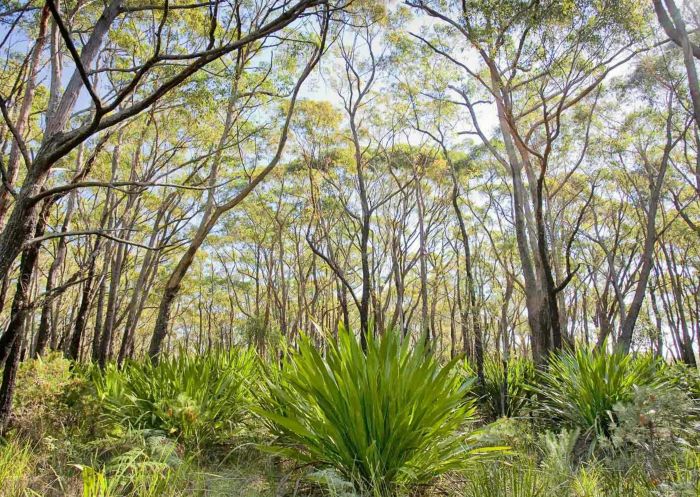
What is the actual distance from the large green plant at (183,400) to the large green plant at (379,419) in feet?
4.81

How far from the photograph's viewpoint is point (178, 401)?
427 centimetres

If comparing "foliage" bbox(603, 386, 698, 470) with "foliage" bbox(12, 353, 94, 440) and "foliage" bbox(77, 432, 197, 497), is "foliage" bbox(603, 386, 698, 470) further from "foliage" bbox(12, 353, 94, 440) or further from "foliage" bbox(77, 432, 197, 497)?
"foliage" bbox(12, 353, 94, 440)

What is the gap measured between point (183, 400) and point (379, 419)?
2.27 metres

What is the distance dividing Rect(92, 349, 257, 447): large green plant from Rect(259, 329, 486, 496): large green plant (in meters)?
Answer: 1.47

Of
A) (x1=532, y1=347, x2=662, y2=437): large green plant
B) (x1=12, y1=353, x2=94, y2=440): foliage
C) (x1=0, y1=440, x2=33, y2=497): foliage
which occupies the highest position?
(x1=532, y1=347, x2=662, y2=437): large green plant

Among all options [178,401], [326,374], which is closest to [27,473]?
[178,401]

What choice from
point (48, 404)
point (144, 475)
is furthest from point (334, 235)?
point (144, 475)

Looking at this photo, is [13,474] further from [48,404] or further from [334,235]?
[334,235]

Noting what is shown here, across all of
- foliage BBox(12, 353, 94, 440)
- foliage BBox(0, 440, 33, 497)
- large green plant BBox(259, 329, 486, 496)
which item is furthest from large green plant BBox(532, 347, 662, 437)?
foliage BBox(12, 353, 94, 440)

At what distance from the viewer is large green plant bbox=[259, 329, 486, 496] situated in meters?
2.79

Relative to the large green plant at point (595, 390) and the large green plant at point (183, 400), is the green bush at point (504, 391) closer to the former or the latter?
the large green plant at point (595, 390)

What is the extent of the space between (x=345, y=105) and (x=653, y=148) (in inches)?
425

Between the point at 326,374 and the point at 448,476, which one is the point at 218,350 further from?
the point at 448,476

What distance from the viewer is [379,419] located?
2.80 metres
